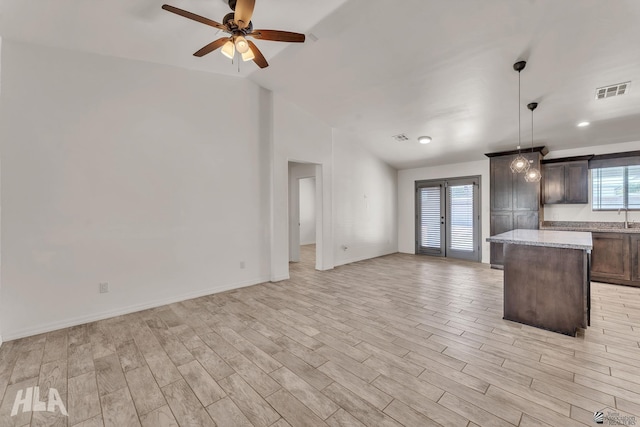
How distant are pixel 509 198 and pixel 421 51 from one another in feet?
13.5

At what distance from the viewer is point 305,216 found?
1048 cm

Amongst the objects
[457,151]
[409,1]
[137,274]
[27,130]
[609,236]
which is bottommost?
[137,274]

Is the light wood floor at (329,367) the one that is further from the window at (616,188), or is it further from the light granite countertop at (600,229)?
the window at (616,188)

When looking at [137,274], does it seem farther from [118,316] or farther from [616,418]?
[616,418]

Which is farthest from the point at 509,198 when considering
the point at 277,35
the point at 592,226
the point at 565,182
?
the point at 277,35

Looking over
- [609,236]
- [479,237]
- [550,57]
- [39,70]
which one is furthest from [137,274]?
[609,236]

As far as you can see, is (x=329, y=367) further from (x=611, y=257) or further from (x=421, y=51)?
(x=611, y=257)

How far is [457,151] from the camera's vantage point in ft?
20.7

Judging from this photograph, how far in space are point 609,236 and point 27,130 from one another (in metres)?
8.57

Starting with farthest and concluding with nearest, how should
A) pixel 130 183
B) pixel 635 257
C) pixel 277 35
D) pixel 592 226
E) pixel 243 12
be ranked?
pixel 592 226 → pixel 635 257 → pixel 130 183 → pixel 277 35 → pixel 243 12

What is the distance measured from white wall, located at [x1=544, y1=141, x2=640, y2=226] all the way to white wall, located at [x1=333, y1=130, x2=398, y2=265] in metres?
3.54

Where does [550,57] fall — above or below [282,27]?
below

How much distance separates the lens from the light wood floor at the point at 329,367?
181cm

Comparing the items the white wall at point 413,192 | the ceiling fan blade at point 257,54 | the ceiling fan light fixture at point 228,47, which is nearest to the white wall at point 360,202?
the white wall at point 413,192
